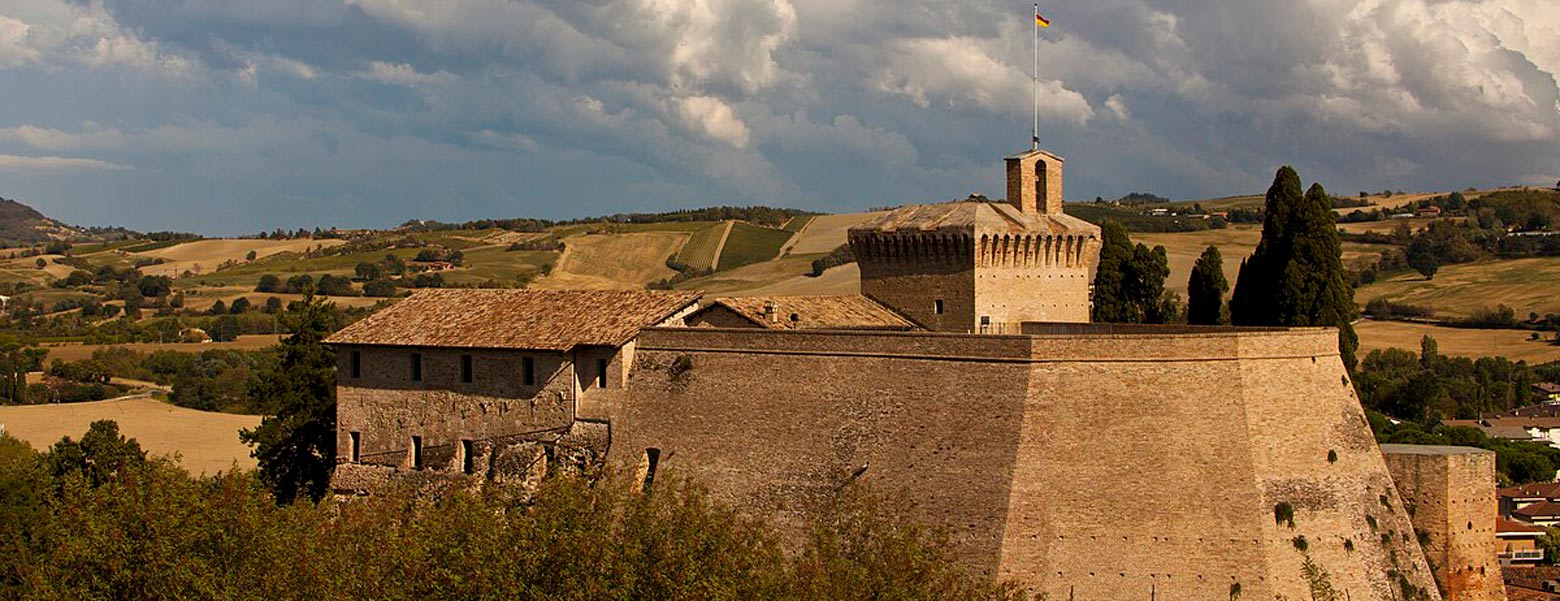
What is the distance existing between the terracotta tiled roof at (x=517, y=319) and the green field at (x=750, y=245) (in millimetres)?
69970

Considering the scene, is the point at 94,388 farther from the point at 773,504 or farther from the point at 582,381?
the point at 773,504

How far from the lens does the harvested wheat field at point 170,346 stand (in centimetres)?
9914

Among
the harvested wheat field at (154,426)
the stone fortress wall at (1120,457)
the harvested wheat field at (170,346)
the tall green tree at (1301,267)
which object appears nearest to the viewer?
the stone fortress wall at (1120,457)

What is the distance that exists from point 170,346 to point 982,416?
296 feet

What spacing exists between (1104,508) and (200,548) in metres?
14.9

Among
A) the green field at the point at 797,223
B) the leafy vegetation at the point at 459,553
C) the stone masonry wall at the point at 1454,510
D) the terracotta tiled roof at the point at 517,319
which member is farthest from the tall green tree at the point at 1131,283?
the green field at the point at 797,223

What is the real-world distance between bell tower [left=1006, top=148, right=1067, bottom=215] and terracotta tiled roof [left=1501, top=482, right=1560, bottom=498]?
2973cm

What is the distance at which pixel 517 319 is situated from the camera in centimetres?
3594

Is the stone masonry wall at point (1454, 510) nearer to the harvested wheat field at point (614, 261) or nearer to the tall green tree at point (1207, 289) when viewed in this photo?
the tall green tree at point (1207, 289)

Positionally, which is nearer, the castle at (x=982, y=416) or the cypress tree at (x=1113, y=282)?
the castle at (x=982, y=416)

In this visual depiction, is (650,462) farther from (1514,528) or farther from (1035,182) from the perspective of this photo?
(1514,528)

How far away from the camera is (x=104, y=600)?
22531mm

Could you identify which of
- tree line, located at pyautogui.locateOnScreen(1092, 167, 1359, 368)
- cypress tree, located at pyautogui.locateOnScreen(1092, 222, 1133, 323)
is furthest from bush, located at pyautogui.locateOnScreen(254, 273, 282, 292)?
tree line, located at pyautogui.locateOnScreen(1092, 167, 1359, 368)

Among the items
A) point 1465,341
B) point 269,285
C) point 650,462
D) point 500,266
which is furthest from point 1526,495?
point 269,285
